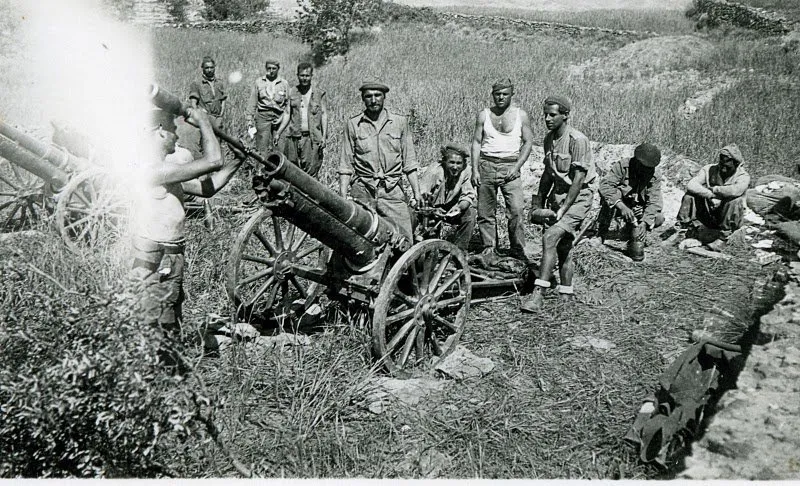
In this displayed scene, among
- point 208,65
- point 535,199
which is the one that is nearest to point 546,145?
point 535,199

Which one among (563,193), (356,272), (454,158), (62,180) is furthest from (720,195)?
(62,180)

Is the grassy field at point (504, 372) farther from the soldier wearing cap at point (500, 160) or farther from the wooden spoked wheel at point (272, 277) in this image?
the soldier wearing cap at point (500, 160)

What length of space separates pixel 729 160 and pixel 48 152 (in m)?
7.10

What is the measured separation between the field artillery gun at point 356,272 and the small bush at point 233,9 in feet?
86.3

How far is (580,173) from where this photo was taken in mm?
5785

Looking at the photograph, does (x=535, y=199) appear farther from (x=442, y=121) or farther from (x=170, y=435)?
(x=442, y=121)

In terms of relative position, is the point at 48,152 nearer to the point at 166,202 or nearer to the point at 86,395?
the point at 166,202

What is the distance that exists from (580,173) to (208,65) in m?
6.03

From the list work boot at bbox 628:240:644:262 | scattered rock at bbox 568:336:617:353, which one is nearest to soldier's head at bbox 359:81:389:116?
scattered rock at bbox 568:336:617:353

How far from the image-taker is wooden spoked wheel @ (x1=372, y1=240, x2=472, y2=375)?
→ 427 cm

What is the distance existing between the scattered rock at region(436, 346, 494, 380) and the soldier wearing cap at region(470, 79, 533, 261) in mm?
2200

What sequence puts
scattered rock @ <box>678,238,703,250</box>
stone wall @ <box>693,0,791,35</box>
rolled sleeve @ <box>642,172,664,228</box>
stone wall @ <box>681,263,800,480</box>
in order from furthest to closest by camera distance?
1. stone wall @ <box>693,0,791,35</box>
2. scattered rock @ <box>678,238,703,250</box>
3. rolled sleeve @ <box>642,172,664,228</box>
4. stone wall @ <box>681,263,800,480</box>

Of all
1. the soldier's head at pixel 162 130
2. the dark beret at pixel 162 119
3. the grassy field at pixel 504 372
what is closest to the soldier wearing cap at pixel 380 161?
the grassy field at pixel 504 372

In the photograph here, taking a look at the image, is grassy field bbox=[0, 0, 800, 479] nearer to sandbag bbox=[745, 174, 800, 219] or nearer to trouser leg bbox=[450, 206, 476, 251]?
sandbag bbox=[745, 174, 800, 219]
